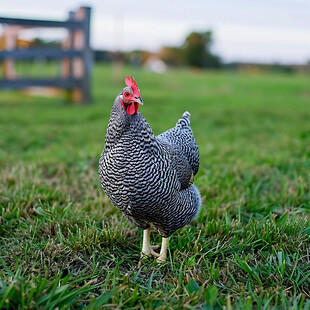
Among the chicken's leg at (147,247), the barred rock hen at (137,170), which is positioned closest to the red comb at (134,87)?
the barred rock hen at (137,170)

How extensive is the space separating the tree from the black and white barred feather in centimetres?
4141

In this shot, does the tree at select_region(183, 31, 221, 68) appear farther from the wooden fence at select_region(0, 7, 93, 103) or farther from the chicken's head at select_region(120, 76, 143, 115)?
the chicken's head at select_region(120, 76, 143, 115)

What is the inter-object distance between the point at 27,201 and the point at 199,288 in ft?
5.97

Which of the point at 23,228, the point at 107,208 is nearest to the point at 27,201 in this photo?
the point at 23,228

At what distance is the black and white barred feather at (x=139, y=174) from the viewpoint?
2266mm

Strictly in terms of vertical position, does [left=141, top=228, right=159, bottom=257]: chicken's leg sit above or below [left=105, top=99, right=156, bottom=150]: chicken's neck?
below

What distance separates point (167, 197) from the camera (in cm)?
239

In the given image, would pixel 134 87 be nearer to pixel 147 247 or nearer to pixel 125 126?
pixel 125 126

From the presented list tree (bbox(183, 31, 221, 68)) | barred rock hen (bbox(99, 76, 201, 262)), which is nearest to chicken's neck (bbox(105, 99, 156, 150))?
barred rock hen (bbox(99, 76, 201, 262))

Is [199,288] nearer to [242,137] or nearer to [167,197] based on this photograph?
[167,197]

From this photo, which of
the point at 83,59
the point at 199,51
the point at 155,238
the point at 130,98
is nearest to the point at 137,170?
the point at 130,98

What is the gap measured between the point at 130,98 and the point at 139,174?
0.47 metres

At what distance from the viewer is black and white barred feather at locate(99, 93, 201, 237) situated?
2.27 m

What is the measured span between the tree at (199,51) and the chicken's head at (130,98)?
41516 mm
